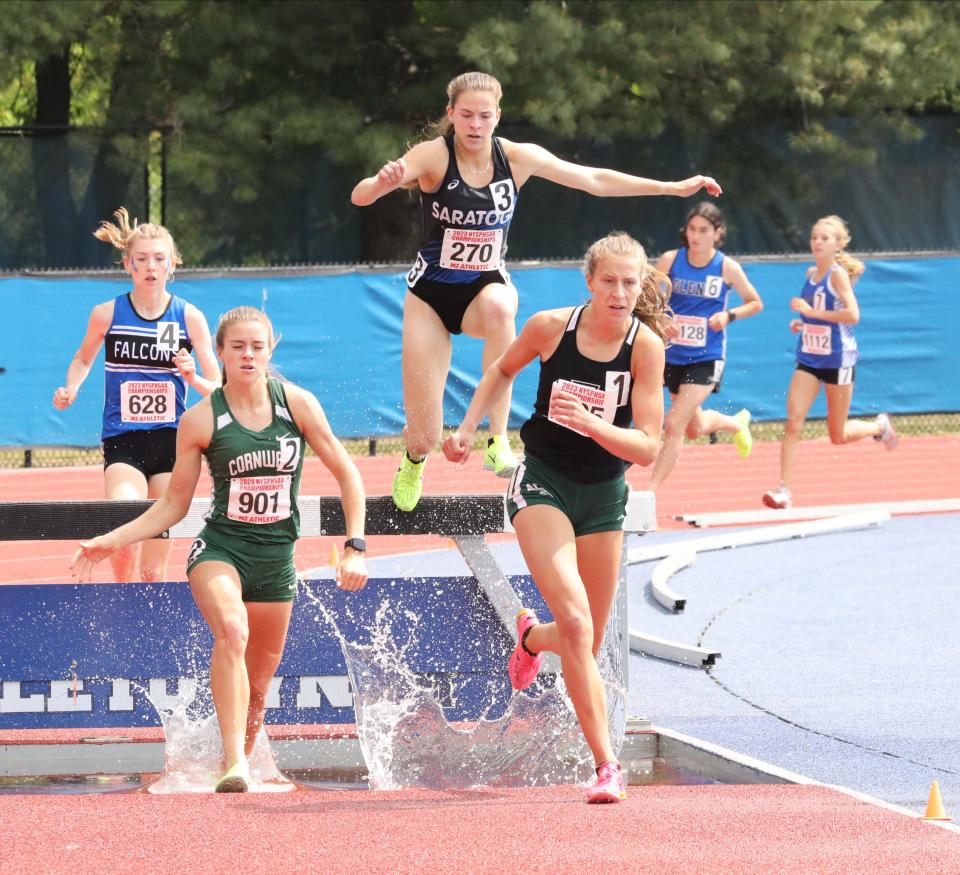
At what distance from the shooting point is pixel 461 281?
308 inches

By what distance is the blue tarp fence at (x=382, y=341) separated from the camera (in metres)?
16.7

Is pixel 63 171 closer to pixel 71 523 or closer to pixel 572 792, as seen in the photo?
pixel 71 523

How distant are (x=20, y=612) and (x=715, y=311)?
665 centimetres

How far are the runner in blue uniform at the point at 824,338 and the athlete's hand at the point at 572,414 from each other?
25.8 ft

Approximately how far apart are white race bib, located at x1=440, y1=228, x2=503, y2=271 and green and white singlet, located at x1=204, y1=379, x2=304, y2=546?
52.6 inches

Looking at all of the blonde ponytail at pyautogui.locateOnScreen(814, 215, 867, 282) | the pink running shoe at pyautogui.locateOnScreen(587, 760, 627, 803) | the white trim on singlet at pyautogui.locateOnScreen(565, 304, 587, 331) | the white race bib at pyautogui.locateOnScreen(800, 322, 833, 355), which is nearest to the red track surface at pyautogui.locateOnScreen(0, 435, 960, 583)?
the white race bib at pyautogui.locateOnScreen(800, 322, 833, 355)

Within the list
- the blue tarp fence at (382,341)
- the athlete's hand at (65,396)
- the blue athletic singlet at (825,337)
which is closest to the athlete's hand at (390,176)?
the athlete's hand at (65,396)

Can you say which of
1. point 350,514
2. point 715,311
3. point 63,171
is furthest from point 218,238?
point 350,514

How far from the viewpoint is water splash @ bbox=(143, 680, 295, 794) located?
7250mm

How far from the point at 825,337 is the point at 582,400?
790cm

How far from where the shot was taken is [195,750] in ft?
24.6

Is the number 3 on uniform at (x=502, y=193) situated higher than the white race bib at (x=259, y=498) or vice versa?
the number 3 on uniform at (x=502, y=193)

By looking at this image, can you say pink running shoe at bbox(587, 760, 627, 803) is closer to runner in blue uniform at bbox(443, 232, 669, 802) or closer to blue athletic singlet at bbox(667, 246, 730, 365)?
runner in blue uniform at bbox(443, 232, 669, 802)

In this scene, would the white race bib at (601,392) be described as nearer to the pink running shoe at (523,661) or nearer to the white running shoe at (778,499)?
the pink running shoe at (523,661)
